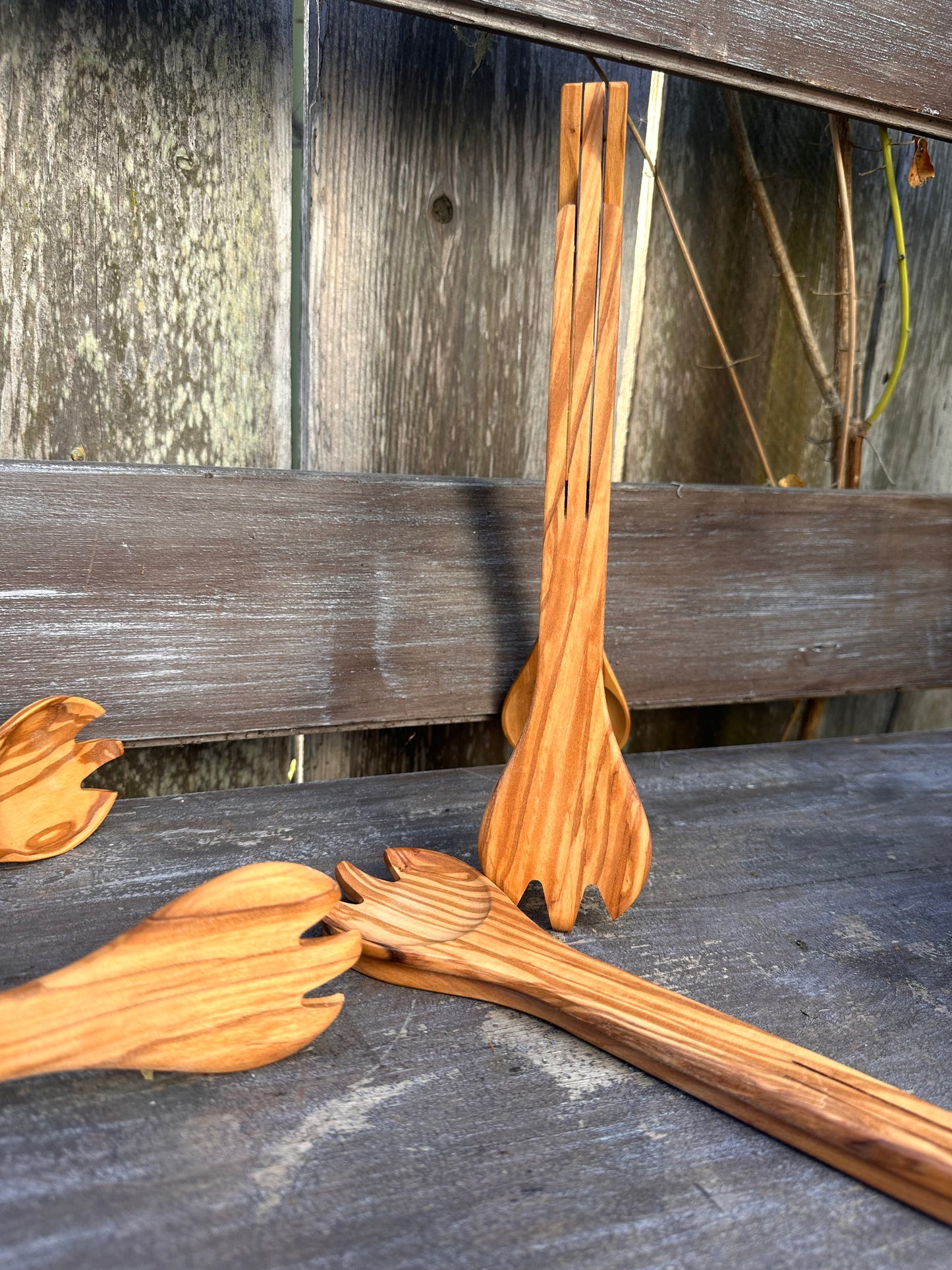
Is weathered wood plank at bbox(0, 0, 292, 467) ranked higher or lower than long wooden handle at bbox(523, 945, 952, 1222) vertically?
higher

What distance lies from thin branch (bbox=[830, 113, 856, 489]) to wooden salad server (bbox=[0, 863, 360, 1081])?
0.85 meters

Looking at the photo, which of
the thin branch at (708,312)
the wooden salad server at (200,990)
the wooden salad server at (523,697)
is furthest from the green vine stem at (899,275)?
the wooden salad server at (200,990)

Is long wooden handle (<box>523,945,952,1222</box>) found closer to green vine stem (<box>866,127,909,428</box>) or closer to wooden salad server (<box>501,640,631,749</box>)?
wooden salad server (<box>501,640,631,749</box>)

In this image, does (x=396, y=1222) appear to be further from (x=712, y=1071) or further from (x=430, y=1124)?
(x=712, y=1071)

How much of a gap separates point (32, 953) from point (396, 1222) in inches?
11.7

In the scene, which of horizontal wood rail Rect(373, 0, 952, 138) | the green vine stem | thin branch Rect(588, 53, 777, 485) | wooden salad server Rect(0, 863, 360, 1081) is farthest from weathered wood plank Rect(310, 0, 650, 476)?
wooden salad server Rect(0, 863, 360, 1081)

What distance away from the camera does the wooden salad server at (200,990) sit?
0.40m

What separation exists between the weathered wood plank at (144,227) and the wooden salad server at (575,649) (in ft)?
1.22

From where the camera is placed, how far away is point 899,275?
44.0 inches

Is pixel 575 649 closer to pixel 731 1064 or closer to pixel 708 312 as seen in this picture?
pixel 731 1064

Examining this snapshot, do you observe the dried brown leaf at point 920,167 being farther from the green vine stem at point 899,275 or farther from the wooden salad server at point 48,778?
the wooden salad server at point 48,778

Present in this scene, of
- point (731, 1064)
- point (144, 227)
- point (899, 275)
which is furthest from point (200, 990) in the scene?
point (899, 275)

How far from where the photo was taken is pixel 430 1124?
438mm

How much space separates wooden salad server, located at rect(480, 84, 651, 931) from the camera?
60cm
